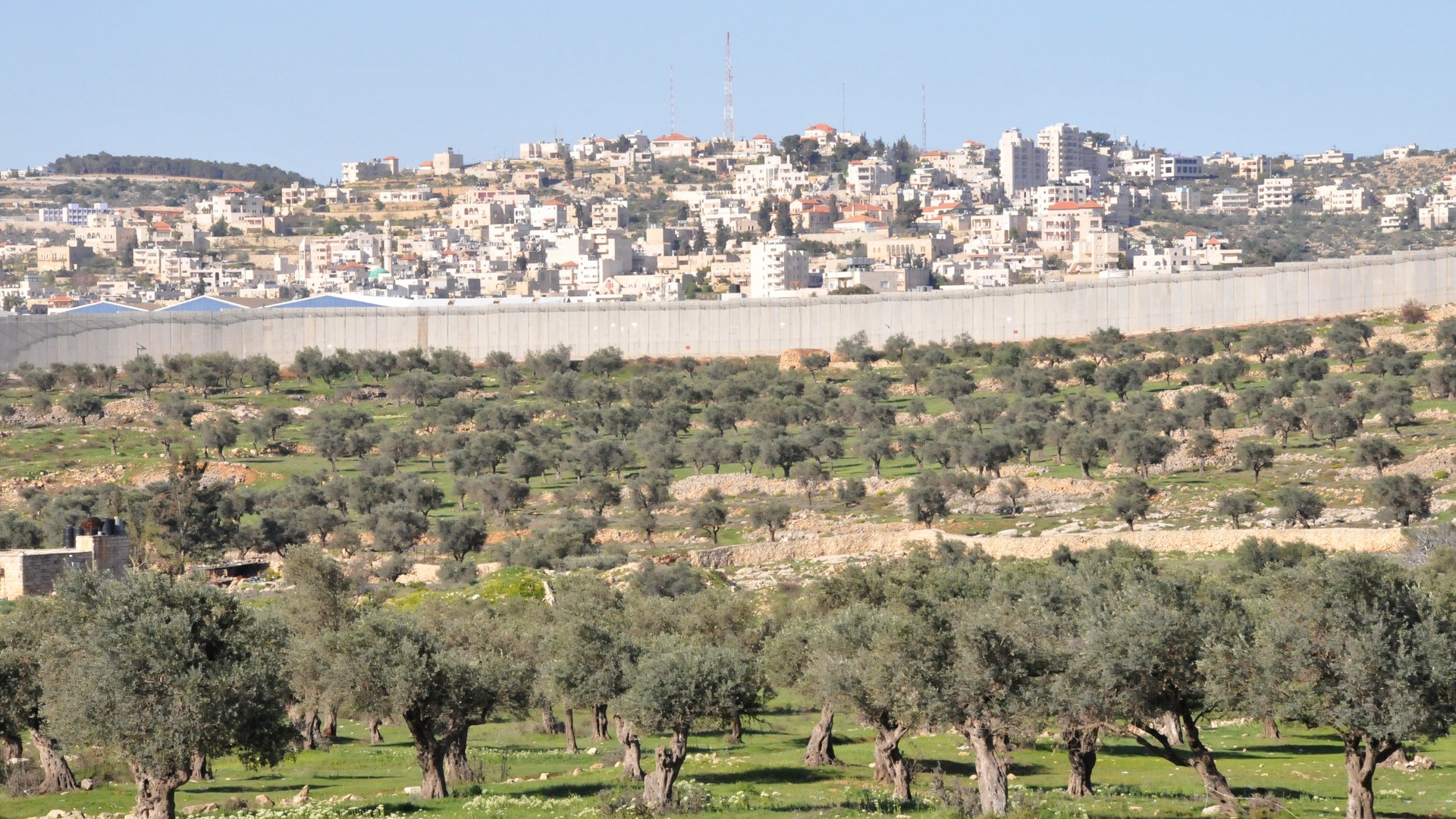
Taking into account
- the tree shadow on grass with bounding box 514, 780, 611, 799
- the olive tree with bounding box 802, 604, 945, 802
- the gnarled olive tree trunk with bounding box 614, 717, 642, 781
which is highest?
the olive tree with bounding box 802, 604, 945, 802

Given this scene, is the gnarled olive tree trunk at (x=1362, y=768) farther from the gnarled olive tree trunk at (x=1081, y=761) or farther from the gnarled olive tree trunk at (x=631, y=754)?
the gnarled olive tree trunk at (x=631, y=754)

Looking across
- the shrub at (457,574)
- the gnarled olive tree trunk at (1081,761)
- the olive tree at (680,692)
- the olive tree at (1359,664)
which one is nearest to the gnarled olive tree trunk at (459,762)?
the olive tree at (680,692)

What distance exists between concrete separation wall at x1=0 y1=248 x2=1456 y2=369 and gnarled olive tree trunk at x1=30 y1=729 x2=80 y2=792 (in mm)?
71759

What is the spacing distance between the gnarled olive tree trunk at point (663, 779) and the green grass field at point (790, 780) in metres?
0.52

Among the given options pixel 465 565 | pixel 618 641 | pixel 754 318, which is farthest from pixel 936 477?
pixel 754 318

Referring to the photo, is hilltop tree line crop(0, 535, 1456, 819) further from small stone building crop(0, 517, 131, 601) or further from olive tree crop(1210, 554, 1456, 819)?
small stone building crop(0, 517, 131, 601)

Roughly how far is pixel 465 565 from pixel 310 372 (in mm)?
44196

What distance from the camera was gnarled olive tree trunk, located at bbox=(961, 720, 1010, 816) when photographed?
66.5 feet

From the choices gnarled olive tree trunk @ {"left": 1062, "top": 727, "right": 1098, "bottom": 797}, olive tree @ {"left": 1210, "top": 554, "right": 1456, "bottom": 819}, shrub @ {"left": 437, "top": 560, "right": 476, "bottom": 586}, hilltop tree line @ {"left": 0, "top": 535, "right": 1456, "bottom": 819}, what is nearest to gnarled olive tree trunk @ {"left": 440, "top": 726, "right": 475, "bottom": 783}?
hilltop tree line @ {"left": 0, "top": 535, "right": 1456, "bottom": 819}

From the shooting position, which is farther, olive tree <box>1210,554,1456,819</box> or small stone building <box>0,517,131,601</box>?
small stone building <box>0,517,131,601</box>

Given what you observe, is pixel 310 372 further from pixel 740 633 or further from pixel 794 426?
pixel 740 633

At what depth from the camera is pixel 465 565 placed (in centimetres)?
4547

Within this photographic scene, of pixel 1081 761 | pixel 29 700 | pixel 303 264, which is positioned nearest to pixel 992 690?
pixel 1081 761

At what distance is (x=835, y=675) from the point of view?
22.6 meters
